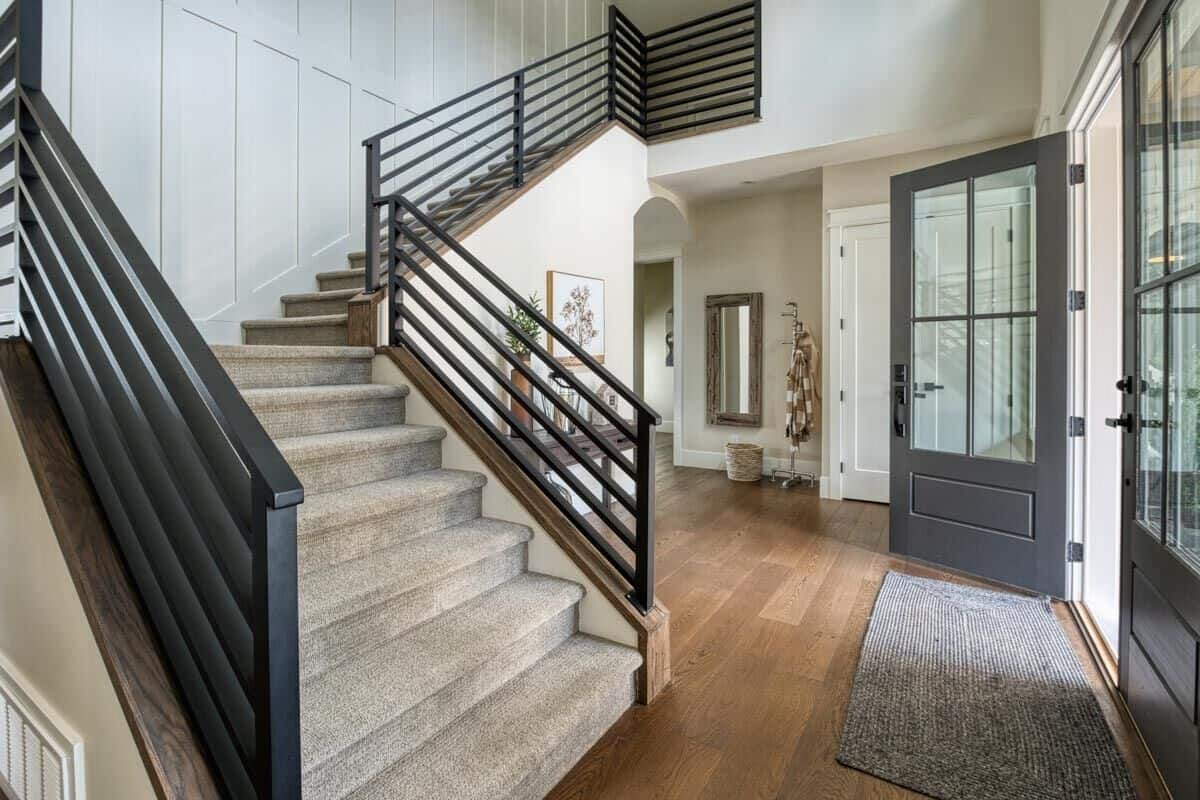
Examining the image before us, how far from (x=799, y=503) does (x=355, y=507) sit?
12.5 feet

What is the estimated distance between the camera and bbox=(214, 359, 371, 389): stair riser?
233cm

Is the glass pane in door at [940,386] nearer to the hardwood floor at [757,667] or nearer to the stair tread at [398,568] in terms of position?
the hardwood floor at [757,667]

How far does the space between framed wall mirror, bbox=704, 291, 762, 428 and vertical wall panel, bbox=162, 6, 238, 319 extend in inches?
A: 166

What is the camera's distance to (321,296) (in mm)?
3336

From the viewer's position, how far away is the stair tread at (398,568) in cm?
158

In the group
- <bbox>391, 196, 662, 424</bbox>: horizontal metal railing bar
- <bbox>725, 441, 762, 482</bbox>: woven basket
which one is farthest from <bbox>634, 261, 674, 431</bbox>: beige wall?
<bbox>391, 196, 662, 424</bbox>: horizontal metal railing bar

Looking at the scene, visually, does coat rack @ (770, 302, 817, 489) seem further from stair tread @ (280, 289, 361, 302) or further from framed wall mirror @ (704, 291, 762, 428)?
stair tread @ (280, 289, 361, 302)

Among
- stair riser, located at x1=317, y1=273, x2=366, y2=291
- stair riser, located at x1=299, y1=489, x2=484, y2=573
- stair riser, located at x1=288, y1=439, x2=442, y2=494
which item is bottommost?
stair riser, located at x1=299, y1=489, x2=484, y2=573

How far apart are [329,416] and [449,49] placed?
3501 millimetres

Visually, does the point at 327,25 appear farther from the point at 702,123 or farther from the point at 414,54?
the point at 702,123

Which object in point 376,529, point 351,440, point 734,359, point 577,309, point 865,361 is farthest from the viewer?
point 734,359

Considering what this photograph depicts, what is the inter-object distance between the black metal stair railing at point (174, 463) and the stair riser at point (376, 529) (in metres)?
0.47

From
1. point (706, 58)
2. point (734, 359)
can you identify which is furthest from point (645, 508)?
point (734, 359)

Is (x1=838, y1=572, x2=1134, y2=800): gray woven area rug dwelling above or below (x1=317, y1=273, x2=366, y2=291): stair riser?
below
